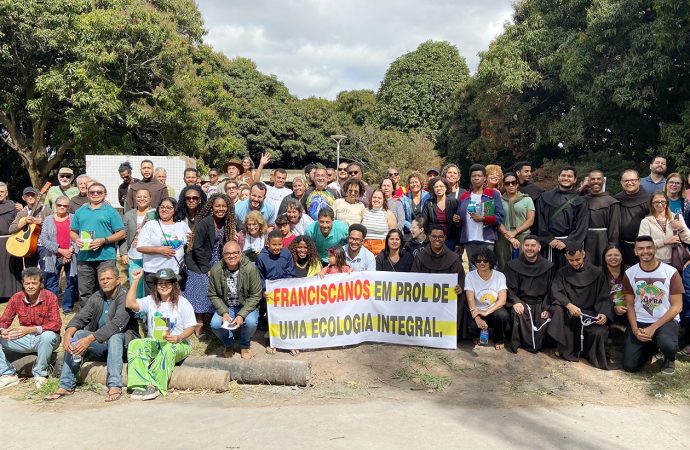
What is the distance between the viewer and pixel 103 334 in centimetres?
614

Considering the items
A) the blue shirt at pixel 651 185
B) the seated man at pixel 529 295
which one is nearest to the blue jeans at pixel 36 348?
the seated man at pixel 529 295

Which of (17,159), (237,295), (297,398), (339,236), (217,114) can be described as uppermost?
(217,114)

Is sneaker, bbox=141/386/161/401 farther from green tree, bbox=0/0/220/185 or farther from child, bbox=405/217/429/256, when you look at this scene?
green tree, bbox=0/0/220/185

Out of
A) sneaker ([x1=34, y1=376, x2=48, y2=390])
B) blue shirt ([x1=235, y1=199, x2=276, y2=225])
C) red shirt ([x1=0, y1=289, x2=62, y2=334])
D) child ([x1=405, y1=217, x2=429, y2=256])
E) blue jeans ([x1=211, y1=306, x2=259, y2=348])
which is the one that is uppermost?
blue shirt ([x1=235, y1=199, x2=276, y2=225])

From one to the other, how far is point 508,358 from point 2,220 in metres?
7.74

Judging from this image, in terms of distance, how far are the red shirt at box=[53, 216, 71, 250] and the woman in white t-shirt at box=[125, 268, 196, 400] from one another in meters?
2.85

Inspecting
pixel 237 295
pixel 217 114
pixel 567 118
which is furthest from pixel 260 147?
pixel 237 295

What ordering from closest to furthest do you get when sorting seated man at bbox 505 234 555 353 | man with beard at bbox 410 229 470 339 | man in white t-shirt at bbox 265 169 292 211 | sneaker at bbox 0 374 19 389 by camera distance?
sneaker at bbox 0 374 19 389 < seated man at bbox 505 234 555 353 < man with beard at bbox 410 229 470 339 < man in white t-shirt at bbox 265 169 292 211

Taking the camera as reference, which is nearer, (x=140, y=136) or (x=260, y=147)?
(x=140, y=136)

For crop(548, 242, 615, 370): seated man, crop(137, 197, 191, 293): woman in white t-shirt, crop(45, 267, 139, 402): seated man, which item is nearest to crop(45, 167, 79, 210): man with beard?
crop(137, 197, 191, 293): woman in white t-shirt

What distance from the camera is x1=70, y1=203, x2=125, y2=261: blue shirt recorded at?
7.56m

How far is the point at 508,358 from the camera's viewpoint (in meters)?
6.93

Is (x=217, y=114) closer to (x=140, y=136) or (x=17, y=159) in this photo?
(x=140, y=136)

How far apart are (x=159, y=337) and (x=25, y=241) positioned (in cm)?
386
